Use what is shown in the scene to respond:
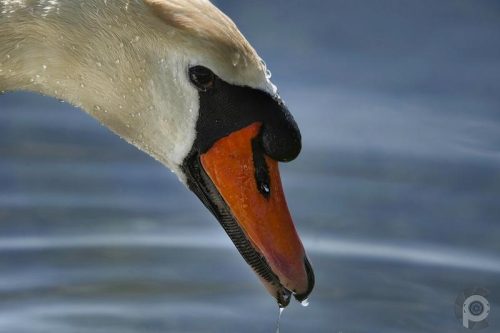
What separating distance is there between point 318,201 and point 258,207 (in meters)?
2.56

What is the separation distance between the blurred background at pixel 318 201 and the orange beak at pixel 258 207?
182 cm

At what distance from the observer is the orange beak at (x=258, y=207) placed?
5.05 m

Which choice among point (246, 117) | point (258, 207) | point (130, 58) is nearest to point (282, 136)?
point (246, 117)

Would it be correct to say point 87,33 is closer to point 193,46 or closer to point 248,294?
point 193,46

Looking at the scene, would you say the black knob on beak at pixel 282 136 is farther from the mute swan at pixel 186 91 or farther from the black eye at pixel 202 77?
the black eye at pixel 202 77

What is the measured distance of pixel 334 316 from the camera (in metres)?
6.99

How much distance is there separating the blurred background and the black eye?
2.13 meters

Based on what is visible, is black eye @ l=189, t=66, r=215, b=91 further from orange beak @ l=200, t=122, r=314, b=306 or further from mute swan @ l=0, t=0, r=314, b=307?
orange beak @ l=200, t=122, r=314, b=306

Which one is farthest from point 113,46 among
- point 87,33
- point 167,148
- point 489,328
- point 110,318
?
point 489,328

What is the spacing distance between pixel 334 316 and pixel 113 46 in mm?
2456

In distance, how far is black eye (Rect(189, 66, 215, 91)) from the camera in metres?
4.93

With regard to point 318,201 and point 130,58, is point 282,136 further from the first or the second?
point 318,201

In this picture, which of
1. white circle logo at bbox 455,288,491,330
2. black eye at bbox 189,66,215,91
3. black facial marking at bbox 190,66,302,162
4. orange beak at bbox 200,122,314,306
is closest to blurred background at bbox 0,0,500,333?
white circle logo at bbox 455,288,491,330

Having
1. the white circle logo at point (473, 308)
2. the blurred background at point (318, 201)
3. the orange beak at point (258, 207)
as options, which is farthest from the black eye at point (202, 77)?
the white circle logo at point (473, 308)
